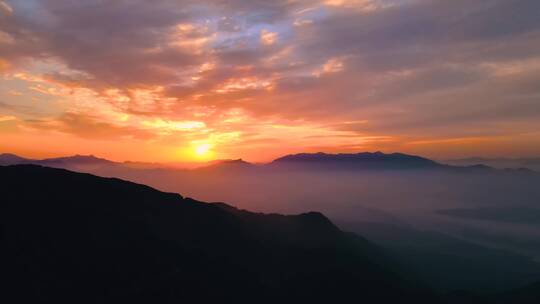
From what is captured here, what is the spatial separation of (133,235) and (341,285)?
214ft

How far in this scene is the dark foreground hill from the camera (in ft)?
254

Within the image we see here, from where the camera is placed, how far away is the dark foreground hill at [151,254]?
77.5 meters

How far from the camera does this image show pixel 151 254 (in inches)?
3551

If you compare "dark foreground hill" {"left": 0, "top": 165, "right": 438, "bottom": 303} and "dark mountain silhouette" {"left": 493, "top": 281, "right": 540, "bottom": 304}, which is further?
"dark mountain silhouette" {"left": 493, "top": 281, "right": 540, "bottom": 304}

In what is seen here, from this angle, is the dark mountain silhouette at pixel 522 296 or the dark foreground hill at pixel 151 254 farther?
the dark mountain silhouette at pixel 522 296

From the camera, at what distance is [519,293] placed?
141500 millimetres

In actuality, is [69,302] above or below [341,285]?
above

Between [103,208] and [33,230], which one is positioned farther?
[103,208]

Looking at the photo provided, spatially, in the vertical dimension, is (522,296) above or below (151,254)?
below

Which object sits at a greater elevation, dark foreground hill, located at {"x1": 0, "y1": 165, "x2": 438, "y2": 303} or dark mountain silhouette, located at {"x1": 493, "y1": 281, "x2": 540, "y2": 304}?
dark foreground hill, located at {"x1": 0, "y1": 165, "x2": 438, "y2": 303}

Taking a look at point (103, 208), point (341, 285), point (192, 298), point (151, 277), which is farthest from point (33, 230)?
point (341, 285)

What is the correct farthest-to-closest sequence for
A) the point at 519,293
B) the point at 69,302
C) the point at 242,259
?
the point at 519,293, the point at 242,259, the point at 69,302

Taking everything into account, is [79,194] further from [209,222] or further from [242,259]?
[242,259]

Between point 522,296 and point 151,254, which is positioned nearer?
point 151,254
